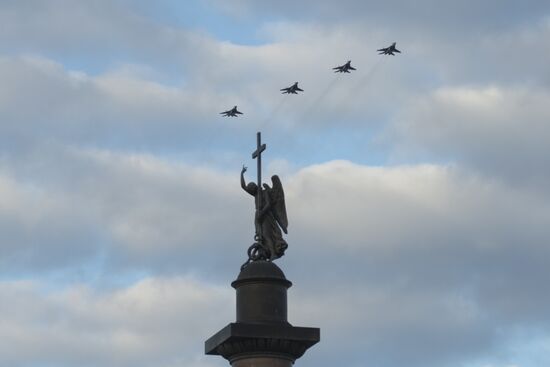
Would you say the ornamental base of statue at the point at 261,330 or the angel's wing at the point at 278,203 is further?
the angel's wing at the point at 278,203

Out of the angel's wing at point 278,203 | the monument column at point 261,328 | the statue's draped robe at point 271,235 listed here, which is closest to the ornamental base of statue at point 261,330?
the monument column at point 261,328

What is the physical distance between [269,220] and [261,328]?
360cm

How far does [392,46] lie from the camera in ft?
218

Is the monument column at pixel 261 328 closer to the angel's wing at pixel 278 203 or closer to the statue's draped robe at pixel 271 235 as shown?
the statue's draped robe at pixel 271 235

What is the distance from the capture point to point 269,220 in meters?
40.1

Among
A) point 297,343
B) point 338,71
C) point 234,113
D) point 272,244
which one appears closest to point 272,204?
point 272,244

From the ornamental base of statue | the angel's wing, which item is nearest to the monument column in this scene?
the ornamental base of statue

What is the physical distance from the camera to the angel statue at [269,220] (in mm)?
39531

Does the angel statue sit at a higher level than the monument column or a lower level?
higher

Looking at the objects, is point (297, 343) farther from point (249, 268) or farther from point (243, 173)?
point (243, 173)

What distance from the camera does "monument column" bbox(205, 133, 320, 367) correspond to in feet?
122

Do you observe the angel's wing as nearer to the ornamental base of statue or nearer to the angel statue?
the angel statue

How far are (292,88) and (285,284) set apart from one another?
76.9ft

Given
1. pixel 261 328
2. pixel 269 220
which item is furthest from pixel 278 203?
pixel 261 328
